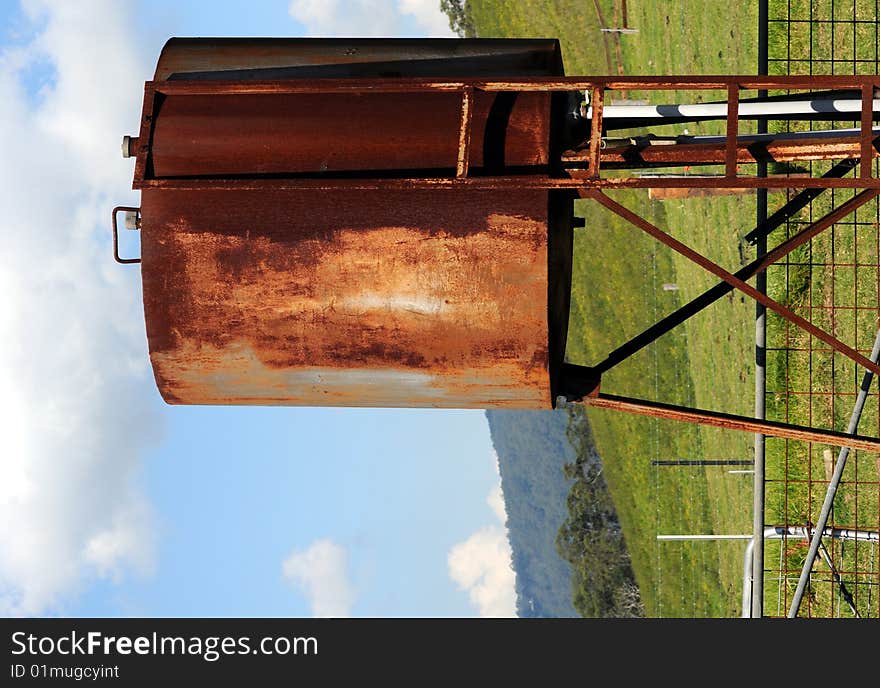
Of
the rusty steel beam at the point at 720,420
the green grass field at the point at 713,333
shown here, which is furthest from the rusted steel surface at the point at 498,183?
the green grass field at the point at 713,333

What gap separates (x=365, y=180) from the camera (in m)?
10.3

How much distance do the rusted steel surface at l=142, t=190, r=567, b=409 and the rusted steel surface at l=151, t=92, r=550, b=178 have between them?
0.31 m

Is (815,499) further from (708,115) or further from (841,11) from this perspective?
(708,115)

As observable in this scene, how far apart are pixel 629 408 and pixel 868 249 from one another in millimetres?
12543

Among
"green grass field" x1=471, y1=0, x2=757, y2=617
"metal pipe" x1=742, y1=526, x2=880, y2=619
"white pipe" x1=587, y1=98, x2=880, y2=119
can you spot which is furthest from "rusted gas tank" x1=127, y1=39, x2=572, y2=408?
"green grass field" x1=471, y1=0, x2=757, y2=617

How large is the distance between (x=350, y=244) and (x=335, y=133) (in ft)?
3.39

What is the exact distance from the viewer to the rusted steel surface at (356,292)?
1027 centimetres

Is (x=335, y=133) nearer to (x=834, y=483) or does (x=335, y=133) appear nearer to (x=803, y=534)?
(x=834, y=483)

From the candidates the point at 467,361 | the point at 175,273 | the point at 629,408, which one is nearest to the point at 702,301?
the point at 629,408

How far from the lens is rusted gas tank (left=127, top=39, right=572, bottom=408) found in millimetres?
10312

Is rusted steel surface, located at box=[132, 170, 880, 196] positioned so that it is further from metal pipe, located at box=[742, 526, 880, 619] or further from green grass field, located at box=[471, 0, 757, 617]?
green grass field, located at box=[471, 0, 757, 617]

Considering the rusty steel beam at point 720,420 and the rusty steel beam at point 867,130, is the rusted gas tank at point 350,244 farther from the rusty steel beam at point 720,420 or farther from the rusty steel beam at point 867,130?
the rusty steel beam at point 867,130

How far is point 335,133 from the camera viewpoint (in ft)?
34.8

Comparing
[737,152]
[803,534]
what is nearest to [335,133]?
[737,152]
